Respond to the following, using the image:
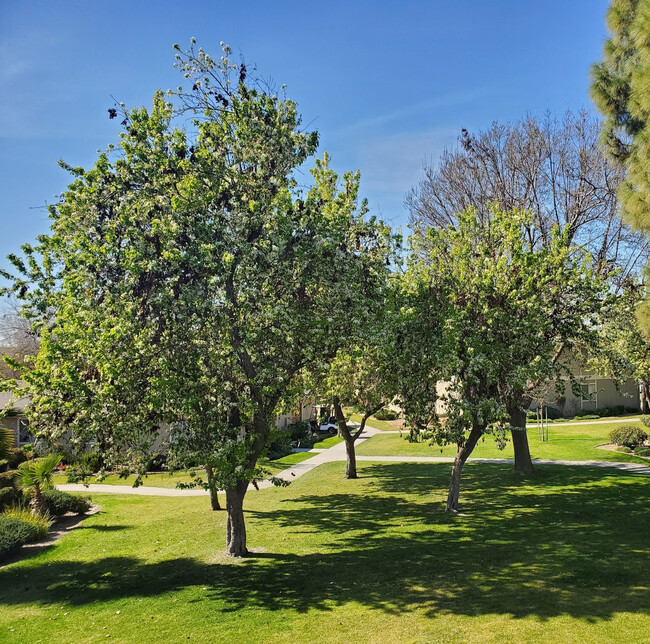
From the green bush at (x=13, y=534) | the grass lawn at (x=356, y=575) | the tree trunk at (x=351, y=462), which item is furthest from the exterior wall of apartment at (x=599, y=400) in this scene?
the green bush at (x=13, y=534)

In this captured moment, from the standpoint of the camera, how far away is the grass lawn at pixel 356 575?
875 cm

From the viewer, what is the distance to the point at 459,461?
15.9 meters

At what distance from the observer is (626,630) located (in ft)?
26.2

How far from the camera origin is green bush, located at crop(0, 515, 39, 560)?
560 inches

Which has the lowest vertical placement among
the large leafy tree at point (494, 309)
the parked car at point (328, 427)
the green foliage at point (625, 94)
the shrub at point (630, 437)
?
the shrub at point (630, 437)

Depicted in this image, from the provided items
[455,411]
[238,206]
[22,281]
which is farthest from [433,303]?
[22,281]

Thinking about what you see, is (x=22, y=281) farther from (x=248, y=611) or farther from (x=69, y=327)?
(x=248, y=611)

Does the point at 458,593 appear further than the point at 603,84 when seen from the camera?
No

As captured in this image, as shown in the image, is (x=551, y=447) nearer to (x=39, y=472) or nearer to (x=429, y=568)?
(x=429, y=568)

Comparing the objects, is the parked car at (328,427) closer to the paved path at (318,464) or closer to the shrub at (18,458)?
the paved path at (318,464)

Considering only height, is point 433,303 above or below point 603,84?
below

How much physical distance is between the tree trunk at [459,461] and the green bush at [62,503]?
40.7 ft

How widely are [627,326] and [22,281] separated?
25.9 metres

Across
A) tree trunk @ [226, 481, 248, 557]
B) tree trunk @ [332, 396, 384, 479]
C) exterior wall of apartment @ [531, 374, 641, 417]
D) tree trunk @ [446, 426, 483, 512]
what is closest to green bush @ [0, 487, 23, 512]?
tree trunk @ [226, 481, 248, 557]
